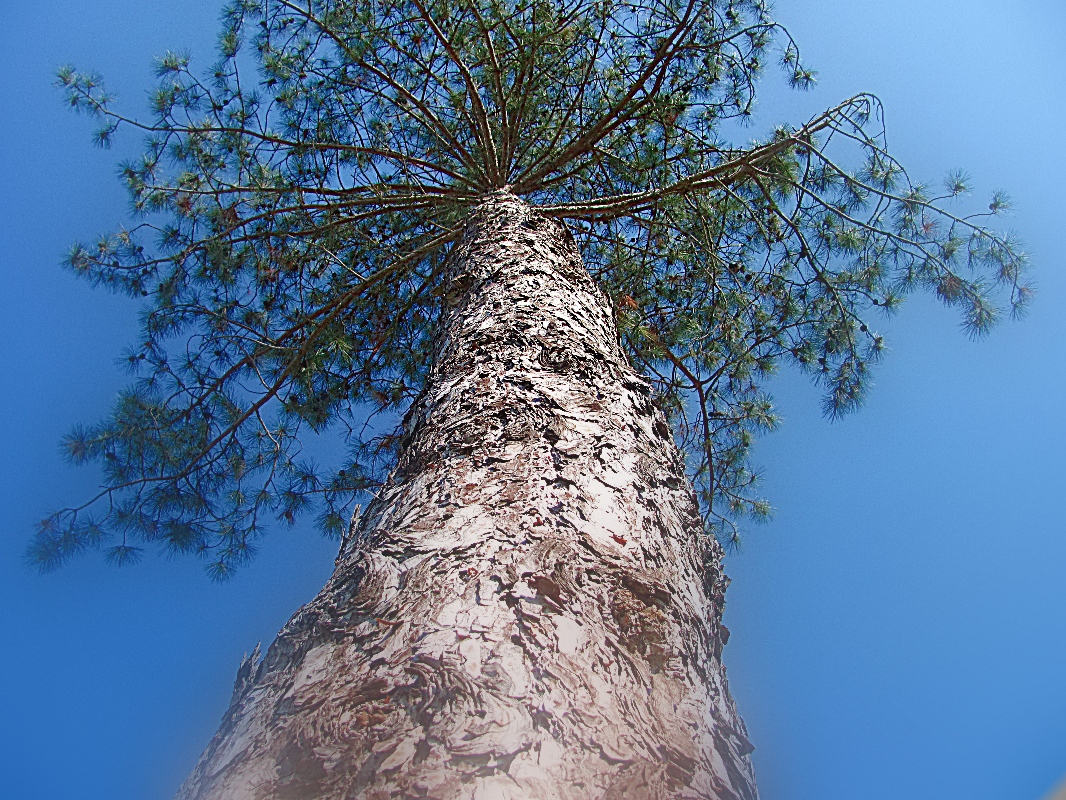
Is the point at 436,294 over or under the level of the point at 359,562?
over

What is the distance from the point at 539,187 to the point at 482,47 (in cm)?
89

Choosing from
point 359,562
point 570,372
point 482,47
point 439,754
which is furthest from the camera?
point 482,47

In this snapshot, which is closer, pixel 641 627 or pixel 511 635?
pixel 511 635

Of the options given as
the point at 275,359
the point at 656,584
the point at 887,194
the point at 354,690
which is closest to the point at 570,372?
the point at 656,584

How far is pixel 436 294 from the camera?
4.32 m

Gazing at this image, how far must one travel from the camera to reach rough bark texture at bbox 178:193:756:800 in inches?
33.3

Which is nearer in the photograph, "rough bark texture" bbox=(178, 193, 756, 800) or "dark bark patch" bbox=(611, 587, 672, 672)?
"rough bark texture" bbox=(178, 193, 756, 800)

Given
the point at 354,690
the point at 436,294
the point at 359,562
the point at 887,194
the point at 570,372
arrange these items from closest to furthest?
the point at 354,690
the point at 359,562
the point at 570,372
the point at 887,194
the point at 436,294

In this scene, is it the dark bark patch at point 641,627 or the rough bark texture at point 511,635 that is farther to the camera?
the dark bark patch at point 641,627

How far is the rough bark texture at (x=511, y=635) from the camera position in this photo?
0.84 m

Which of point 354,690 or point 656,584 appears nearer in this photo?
point 354,690

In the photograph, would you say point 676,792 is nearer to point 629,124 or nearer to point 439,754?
point 439,754

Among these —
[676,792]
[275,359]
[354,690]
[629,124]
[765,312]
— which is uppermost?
[629,124]

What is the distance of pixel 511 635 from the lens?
3.23ft
